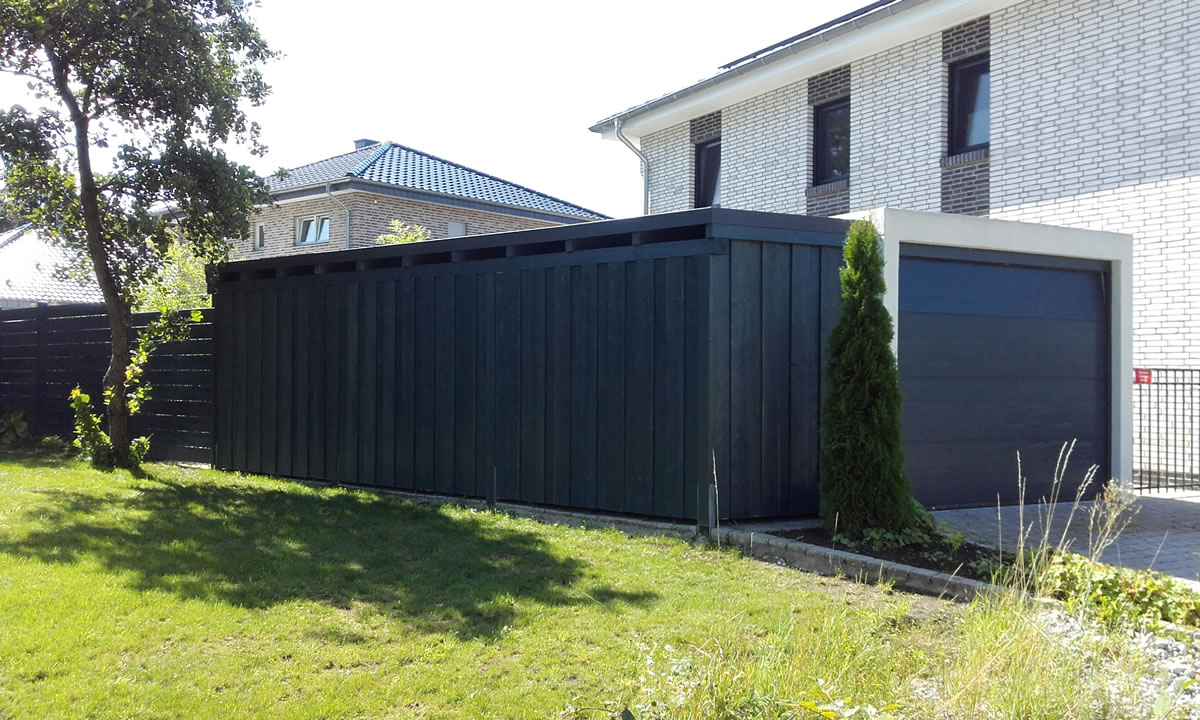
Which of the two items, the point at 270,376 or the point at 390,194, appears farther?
the point at 390,194

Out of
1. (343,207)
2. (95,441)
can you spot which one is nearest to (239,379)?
(95,441)

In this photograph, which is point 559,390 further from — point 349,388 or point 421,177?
point 421,177

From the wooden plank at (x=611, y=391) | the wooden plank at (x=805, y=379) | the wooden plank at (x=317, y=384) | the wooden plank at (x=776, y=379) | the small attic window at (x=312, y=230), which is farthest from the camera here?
the small attic window at (x=312, y=230)

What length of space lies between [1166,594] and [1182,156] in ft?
24.9

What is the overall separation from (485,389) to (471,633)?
425 centimetres

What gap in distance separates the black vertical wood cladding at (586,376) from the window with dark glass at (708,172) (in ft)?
32.8

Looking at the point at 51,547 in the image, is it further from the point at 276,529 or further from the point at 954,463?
the point at 954,463

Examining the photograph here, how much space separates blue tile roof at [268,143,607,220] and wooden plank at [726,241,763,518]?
18.7 m

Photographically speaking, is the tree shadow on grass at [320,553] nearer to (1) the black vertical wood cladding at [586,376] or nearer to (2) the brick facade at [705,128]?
(1) the black vertical wood cladding at [586,376]

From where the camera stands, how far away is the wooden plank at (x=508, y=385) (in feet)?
28.7

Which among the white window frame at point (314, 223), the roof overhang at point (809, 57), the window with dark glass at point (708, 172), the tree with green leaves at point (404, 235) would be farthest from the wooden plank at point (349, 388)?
the white window frame at point (314, 223)

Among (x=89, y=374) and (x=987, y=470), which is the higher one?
(x=89, y=374)

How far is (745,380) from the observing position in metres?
7.70

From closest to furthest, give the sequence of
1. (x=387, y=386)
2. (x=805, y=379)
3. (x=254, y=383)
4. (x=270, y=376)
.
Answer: (x=805, y=379) < (x=387, y=386) < (x=270, y=376) < (x=254, y=383)
